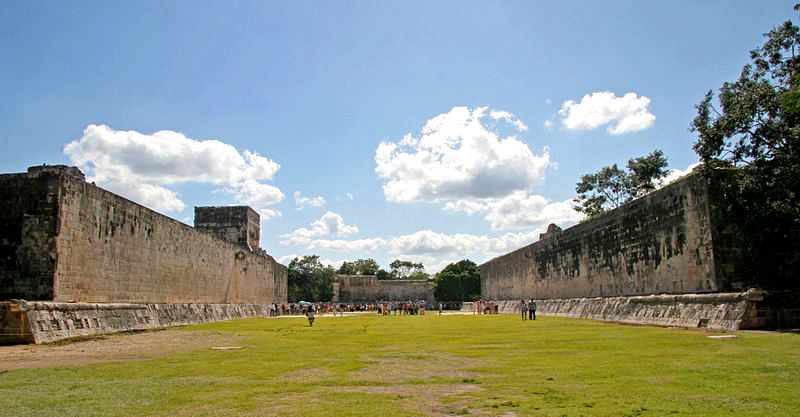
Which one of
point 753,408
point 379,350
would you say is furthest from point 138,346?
point 753,408

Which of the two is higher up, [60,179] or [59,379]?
[60,179]

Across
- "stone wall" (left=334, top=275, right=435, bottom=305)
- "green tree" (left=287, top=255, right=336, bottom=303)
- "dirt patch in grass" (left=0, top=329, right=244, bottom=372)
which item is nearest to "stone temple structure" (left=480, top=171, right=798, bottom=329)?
"dirt patch in grass" (left=0, top=329, right=244, bottom=372)

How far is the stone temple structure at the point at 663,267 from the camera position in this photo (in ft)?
44.9

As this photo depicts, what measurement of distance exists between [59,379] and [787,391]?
775 cm

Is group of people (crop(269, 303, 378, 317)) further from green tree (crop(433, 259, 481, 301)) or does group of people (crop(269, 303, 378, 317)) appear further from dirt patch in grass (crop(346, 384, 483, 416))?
dirt patch in grass (crop(346, 384, 483, 416))

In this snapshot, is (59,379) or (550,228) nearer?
(59,379)

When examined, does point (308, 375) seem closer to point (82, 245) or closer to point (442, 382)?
point (442, 382)

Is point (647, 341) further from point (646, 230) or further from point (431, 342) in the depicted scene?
point (646, 230)

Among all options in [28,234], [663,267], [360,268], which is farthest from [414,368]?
[360,268]

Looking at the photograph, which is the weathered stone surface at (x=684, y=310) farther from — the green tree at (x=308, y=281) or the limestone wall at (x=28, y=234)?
the green tree at (x=308, y=281)

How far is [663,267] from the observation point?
1739 cm

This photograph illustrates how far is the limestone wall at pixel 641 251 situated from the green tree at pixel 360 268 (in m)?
83.0

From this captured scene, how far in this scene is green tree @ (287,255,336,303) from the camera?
8238 cm

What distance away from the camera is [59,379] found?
7152mm
